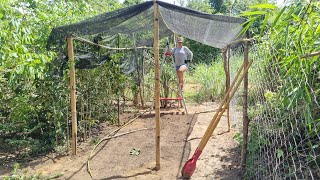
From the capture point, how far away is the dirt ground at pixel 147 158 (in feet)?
13.0

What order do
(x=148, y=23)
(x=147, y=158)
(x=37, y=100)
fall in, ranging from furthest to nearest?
(x=37, y=100) < (x=147, y=158) < (x=148, y=23)

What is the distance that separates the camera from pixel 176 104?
869 cm

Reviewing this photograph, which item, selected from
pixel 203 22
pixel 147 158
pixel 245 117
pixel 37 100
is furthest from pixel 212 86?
pixel 245 117

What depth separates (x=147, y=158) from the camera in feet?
15.0

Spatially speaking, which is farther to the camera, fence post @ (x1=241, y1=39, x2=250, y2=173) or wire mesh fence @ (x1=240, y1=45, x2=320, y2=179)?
fence post @ (x1=241, y1=39, x2=250, y2=173)

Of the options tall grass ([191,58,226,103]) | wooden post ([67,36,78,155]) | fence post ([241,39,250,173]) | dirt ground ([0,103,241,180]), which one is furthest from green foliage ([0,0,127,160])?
tall grass ([191,58,226,103])

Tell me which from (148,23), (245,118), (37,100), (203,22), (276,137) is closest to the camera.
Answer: (276,137)

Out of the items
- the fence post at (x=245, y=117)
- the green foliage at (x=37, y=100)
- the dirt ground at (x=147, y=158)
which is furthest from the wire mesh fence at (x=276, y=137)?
the green foliage at (x=37, y=100)

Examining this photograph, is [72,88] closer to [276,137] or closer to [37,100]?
[37,100]

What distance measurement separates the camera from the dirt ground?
3956mm

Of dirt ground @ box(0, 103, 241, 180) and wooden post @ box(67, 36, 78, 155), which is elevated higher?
wooden post @ box(67, 36, 78, 155)

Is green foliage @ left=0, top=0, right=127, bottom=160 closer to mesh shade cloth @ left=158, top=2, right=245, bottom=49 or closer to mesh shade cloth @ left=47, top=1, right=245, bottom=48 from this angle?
mesh shade cloth @ left=47, top=1, right=245, bottom=48

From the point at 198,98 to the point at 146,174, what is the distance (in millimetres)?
5672

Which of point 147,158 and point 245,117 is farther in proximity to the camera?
point 147,158
